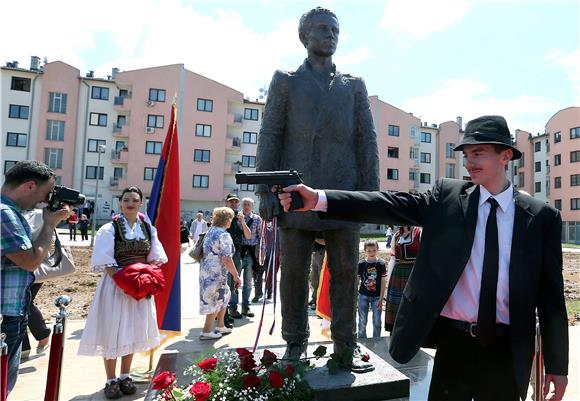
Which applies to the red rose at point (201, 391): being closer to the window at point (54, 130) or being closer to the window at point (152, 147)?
the window at point (152, 147)

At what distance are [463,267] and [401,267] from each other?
327 centimetres

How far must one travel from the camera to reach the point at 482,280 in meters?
2.14

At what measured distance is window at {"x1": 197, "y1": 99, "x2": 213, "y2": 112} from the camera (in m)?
39.4

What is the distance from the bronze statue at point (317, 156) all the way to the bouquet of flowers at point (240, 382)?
1.72ft

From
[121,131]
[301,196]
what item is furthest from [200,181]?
[301,196]

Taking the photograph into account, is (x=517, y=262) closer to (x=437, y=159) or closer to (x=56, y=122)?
(x=56, y=122)

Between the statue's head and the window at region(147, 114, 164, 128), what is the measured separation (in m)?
37.5

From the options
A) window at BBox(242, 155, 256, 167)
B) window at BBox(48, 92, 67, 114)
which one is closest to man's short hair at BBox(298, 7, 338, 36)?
window at BBox(242, 155, 256, 167)

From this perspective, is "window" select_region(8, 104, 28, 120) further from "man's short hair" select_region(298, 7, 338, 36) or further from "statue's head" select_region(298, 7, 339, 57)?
"statue's head" select_region(298, 7, 339, 57)

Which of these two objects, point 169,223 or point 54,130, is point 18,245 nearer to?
point 169,223

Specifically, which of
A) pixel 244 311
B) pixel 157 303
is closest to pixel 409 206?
pixel 157 303

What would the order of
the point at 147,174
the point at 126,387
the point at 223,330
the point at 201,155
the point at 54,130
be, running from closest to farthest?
the point at 126,387
the point at 223,330
the point at 54,130
the point at 147,174
the point at 201,155

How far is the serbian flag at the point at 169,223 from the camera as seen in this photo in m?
5.12

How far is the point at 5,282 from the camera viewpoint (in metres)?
2.62
